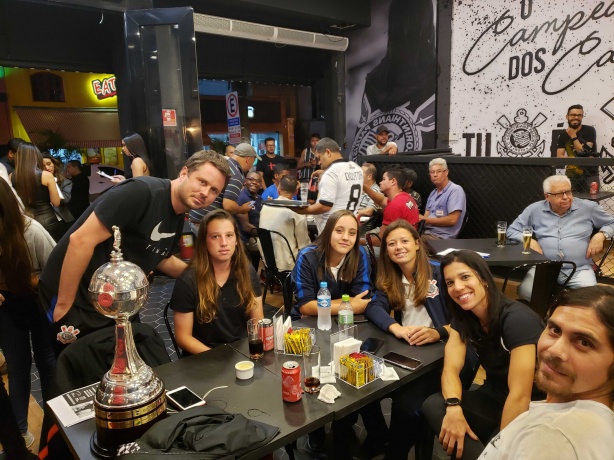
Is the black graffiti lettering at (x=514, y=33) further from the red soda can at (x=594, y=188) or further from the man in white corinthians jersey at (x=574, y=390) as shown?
the man in white corinthians jersey at (x=574, y=390)

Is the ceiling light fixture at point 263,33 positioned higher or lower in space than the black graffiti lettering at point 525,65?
higher

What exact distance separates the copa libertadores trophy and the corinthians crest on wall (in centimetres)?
723

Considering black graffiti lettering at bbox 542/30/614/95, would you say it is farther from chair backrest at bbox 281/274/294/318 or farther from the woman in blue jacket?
chair backrest at bbox 281/274/294/318

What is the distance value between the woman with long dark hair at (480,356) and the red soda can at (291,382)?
2.18 feet

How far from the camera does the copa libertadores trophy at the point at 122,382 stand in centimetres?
139

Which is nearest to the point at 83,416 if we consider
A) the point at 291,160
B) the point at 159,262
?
the point at 159,262

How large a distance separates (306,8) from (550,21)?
3.74m

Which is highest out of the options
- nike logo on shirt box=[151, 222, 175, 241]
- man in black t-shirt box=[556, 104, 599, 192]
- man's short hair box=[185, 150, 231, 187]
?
man in black t-shirt box=[556, 104, 599, 192]

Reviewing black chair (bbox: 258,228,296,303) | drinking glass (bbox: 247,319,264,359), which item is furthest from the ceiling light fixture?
drinking glass (bbox: 247,319,264,359)

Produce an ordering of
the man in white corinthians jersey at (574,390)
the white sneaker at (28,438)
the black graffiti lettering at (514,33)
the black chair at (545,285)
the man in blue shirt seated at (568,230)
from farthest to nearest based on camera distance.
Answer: the black graffiti lettering at (514,33), the man in blue shirt seated at (568,230), the black chair at (545,285), the white sneaker at (28,438), the man in white corinthians jersey at (574,390)

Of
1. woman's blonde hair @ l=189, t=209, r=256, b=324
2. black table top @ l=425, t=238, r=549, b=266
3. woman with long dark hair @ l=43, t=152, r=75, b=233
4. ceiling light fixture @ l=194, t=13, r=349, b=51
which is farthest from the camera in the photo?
ceiling light fixture @ l=194, t=13, r=349, b=51

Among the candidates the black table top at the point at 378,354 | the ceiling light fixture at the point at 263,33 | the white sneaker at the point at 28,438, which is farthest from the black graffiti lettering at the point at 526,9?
the white sneaker at the point at 28,438

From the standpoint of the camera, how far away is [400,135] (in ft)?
28.7

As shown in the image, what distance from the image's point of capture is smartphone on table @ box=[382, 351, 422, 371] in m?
1.94
